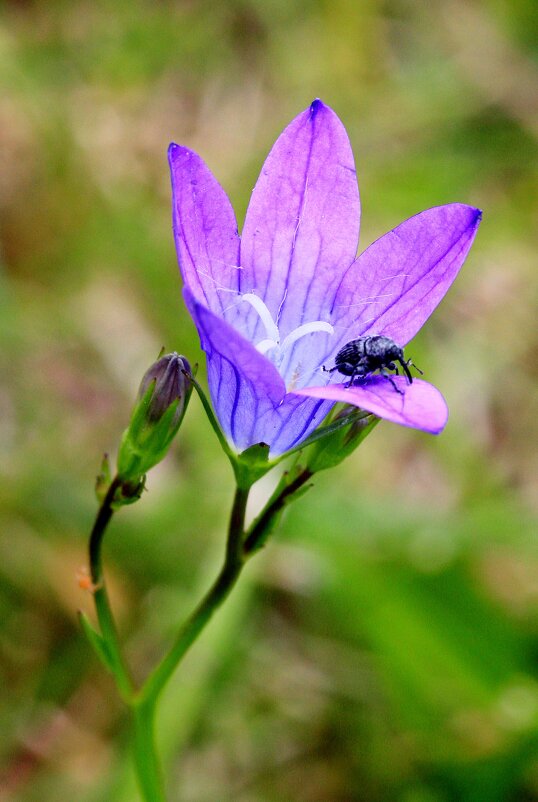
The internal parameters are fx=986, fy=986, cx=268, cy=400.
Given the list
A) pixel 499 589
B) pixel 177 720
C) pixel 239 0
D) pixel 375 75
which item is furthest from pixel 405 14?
pixel 177 720

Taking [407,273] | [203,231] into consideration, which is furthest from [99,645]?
[407,273]

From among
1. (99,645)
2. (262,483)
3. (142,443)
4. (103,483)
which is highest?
(142,443)

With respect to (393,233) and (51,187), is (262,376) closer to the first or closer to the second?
(393,233)

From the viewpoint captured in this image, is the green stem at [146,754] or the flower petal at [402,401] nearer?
the flower petal at [402,401]

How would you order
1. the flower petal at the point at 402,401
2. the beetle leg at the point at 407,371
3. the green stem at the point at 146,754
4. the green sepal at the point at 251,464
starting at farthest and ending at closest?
1. the green stem at the point at 146,754
2. the green sepal at the point at 251,464
3. the beetle leg at the point at 407,371
4. the flower petal at the point at 402,401

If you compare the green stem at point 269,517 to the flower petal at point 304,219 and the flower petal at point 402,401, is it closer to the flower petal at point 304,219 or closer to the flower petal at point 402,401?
the flower petal at point 402,401

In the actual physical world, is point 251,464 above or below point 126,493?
above

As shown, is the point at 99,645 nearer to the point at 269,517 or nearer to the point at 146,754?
the point at 146,754

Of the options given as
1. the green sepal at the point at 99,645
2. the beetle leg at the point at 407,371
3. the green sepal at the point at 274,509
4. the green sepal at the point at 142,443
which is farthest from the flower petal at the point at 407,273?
the green sepal at the point at 99,645
